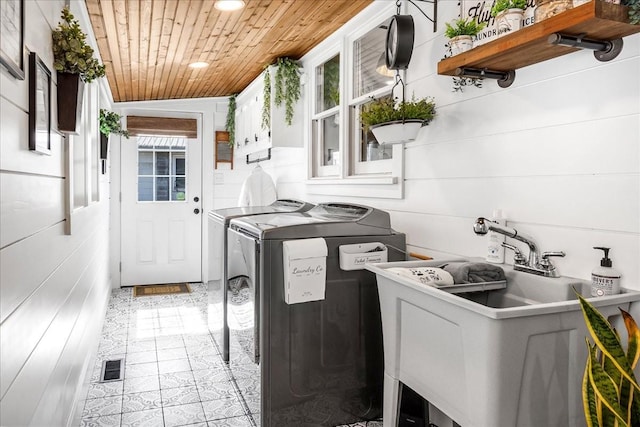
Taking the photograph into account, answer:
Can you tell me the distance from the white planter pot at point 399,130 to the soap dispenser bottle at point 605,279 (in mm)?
1065

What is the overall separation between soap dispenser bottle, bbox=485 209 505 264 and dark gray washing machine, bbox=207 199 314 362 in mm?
1494

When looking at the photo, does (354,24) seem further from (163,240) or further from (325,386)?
(163,240)

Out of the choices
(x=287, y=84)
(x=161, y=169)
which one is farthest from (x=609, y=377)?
(x=161, y=169)

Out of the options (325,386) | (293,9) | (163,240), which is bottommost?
(325,386)

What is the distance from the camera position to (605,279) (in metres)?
1.52

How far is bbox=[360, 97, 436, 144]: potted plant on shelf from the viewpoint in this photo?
92.5 inches

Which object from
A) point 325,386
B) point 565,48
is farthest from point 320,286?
point 565,48

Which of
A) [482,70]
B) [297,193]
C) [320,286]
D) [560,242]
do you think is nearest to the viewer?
[560,242]

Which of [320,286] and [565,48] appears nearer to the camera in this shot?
[565,48]

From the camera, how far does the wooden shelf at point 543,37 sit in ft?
4.33

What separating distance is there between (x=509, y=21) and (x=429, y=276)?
0.92m

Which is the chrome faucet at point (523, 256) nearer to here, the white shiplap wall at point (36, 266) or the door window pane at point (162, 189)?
the white shiplap wall at point (36, 266)

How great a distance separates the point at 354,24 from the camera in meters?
3.14

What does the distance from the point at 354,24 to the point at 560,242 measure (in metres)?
2.05
